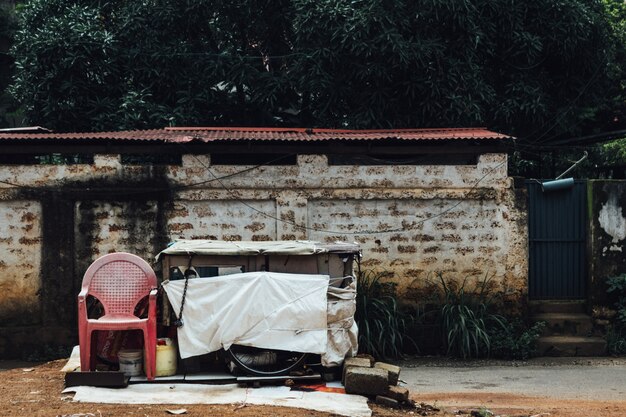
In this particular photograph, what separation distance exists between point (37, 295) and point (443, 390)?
610 cm

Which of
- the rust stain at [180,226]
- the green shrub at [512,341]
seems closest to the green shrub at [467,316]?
the green shrub at [512,341]

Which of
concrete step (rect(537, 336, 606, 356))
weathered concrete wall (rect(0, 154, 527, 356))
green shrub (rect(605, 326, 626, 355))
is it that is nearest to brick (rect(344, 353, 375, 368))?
weathered concrete wall (rect(0, 154, 527, 356))

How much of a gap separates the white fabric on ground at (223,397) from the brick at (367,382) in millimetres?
102

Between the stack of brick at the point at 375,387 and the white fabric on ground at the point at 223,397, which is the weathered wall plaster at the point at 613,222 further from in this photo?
the white fabric on ground at the point at 223,397

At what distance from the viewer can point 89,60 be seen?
14180 millimetres

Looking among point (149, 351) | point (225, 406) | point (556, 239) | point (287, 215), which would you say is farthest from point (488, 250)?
point (149, 351)

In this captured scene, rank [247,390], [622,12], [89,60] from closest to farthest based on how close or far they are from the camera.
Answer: [247,390]
[89,60]
[622,12]

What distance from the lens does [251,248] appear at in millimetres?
8883

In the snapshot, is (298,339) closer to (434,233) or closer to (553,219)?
(434,233)

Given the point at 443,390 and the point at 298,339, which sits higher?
the point at 298,339

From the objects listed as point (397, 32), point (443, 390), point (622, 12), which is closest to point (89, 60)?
point (397, 32)

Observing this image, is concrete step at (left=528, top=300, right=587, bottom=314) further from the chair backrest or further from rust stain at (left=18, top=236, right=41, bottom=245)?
rust stain at (left=18, top=236, right=41, bottom=245)

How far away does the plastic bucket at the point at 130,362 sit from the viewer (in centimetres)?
841

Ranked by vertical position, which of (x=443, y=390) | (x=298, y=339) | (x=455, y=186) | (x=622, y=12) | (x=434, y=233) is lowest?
(x=443, y=390)
